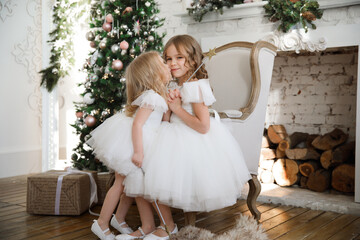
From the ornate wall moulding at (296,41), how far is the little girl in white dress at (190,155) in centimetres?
107

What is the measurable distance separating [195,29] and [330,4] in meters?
1.18

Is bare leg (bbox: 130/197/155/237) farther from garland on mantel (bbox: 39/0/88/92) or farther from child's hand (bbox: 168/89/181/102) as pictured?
garland on mantel (bbox: 39/0/88/92)

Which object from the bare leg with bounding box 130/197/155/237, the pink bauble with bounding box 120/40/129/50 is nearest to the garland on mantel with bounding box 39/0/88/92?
the pink bauble with bounding box 120/40/129/50

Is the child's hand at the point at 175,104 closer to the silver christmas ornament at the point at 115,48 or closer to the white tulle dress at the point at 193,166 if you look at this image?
the white tulle dress at the point at 193,166

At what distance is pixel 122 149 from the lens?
1.90m

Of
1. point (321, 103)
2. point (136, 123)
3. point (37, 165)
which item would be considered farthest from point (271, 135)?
point (37, 165)

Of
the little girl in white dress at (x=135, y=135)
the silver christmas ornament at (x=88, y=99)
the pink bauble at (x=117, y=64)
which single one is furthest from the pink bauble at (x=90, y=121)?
the little girl in white dress at (x=135, y=135)

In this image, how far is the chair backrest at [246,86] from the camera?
235 cm

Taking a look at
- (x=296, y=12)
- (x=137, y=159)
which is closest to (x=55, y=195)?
(x=137, y=159)

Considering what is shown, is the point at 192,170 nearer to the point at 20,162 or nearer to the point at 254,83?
the point at 254,83

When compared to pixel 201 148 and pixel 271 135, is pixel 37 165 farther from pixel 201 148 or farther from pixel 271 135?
pixel 201 148

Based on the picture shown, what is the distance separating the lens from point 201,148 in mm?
1879

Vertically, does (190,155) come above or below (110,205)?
above

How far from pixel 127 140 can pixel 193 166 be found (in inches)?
15.1
